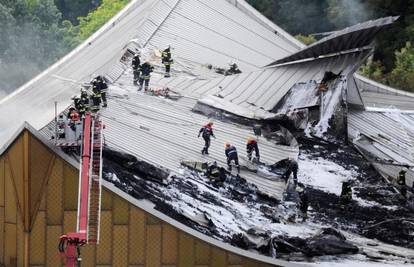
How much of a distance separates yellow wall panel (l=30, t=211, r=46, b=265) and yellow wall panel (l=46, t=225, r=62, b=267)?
89 mm

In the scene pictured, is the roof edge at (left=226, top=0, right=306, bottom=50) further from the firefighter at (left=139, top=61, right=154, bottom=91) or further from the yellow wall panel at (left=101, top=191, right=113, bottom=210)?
the yellow wall panel at (left=101, top=191, right=113, bottom=210)

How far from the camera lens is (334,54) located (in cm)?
4172

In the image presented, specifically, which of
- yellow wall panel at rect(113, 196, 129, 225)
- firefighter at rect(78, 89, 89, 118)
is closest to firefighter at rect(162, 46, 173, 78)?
firefighter at rect(78, 89, 89, 118)

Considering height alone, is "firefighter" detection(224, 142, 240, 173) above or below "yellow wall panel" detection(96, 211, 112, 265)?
above

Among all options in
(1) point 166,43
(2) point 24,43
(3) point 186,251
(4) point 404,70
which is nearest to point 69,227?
(3) point 186,251

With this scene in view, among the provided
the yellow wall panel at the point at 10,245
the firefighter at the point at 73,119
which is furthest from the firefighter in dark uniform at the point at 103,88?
the yellow wall panel at the point at 10,245

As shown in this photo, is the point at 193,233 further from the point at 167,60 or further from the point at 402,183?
the point at 167,60

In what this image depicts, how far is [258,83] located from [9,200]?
17.0 meters

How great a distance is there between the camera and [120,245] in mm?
27656

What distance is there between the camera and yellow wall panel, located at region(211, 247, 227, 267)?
27.6m

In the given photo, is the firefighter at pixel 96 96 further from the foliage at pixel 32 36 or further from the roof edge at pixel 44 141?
the foliage at pixel 32 36

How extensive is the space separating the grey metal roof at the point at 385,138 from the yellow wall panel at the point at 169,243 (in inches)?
437

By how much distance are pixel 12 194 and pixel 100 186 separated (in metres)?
2.14

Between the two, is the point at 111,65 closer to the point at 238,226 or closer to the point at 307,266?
the point at 238,226
